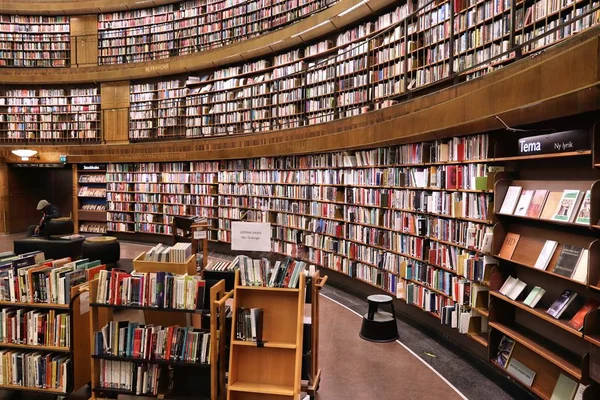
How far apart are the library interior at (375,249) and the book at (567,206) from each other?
0.01 meters

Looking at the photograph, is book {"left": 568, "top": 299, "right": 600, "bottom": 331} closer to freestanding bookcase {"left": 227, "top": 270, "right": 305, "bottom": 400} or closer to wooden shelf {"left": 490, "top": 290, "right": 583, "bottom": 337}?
wooden shelf {"left": 490, "top": 290, "right": 583, "bottom": 337}

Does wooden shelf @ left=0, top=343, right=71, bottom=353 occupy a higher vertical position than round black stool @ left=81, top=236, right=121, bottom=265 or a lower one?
lower

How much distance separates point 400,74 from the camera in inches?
260

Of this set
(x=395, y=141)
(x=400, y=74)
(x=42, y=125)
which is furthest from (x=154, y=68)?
(x=395, y=141)

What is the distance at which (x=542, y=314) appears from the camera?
330 centimetres

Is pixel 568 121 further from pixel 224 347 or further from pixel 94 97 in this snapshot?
pixel 94 97

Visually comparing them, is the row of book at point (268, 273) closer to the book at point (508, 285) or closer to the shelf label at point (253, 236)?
the shelf label at point (253, 236)

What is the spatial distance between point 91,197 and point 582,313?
42.0 ft

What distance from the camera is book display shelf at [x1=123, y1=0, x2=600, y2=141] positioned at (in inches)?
192

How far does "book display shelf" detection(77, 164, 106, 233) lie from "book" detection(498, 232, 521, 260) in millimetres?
11372

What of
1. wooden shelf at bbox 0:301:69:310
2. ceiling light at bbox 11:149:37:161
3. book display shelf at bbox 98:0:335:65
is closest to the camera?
wooden shelf at bbox 0:301:69:310

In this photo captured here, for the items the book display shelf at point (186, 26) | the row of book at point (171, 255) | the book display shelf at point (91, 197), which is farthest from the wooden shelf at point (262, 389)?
the book display shelf at point (91, 197)

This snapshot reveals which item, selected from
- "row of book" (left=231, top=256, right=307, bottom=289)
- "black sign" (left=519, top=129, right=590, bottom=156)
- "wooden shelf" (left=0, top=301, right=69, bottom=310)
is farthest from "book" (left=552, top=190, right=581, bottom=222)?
"wooden shelf" (left=0, top=301, right=69, bottom=310)

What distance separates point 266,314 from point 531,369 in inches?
84.4
